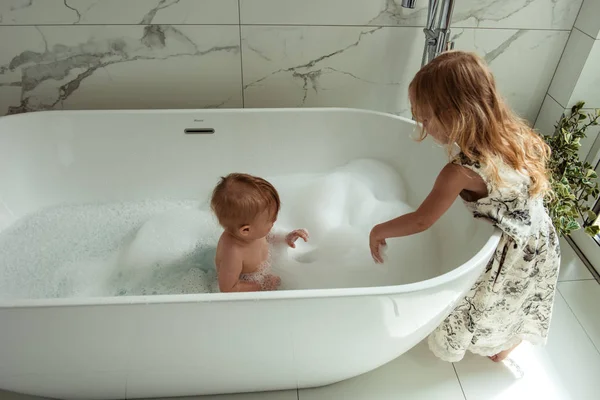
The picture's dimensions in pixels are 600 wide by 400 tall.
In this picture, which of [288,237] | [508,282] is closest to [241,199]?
[288,237]

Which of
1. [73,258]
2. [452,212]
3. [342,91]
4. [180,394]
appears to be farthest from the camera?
[342,91]

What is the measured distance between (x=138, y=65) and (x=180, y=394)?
1.05m

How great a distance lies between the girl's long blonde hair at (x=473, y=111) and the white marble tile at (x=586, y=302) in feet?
2.43

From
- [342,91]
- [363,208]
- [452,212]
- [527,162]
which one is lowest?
[363,208]

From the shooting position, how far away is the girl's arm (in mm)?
1105

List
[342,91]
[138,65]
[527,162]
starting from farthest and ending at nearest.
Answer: [342,91] → [138,65] → [527,162]

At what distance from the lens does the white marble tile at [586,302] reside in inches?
62.5

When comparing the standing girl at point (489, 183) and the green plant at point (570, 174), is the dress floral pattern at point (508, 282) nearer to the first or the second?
the standing girl at point (489, 183)

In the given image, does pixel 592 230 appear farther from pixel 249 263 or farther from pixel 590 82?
pixel 249 263

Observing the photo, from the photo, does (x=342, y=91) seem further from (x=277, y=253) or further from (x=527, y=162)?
(x=527, y=162)

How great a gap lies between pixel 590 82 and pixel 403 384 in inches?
47.1

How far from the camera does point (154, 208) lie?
68.1 inches

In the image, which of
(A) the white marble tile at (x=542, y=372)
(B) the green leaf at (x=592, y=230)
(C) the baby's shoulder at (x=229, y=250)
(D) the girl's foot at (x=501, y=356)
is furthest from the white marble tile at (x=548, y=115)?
(C) the baby's shoulder at (x=229, y=250)

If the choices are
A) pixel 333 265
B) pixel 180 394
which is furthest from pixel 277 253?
pixel 180 394
